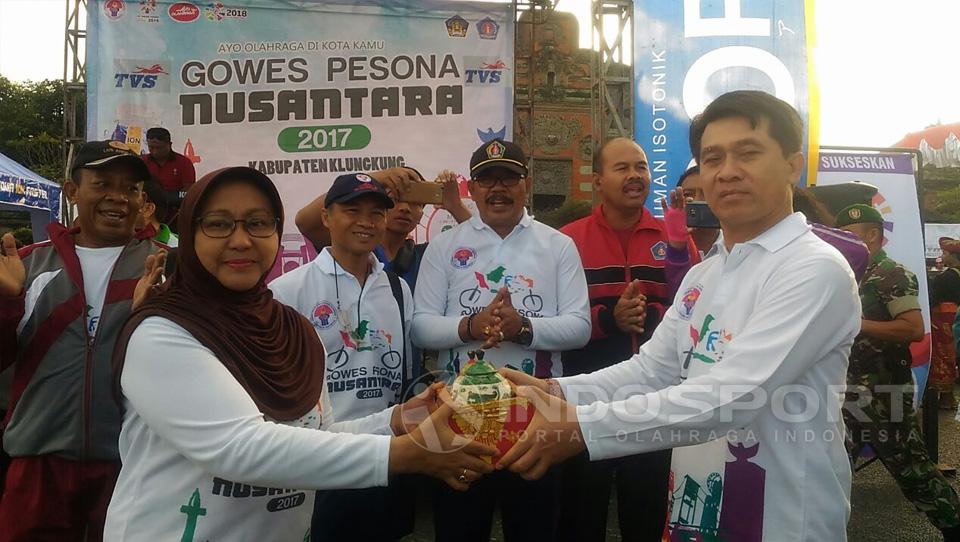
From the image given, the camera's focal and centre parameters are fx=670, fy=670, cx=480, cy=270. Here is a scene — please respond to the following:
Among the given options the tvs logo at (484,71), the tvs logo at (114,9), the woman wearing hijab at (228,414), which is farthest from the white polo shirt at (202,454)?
the tvs logo at (114,9)

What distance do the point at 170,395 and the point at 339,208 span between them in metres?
1.40

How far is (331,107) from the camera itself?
20.9 feet

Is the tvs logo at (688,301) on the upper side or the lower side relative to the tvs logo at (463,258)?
lower

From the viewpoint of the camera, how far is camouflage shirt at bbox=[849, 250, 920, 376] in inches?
155

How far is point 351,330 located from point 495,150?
1.12 meters

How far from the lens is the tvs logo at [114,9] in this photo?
6180mm

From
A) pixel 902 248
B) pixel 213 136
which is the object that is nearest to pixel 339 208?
pixel 213 136

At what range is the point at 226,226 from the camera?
171 cm

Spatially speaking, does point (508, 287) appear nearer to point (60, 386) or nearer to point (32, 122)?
point (60, 386)

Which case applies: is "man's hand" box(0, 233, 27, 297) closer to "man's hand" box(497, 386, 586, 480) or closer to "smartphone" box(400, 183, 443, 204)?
"smartphone" box(400, 183, 443, 204)

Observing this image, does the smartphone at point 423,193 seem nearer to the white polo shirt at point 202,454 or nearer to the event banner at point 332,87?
the white polo shirt at point 202,454

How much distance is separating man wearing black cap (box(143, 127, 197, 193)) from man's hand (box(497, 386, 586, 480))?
451 cm

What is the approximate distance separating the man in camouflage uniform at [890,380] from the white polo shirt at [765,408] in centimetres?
254

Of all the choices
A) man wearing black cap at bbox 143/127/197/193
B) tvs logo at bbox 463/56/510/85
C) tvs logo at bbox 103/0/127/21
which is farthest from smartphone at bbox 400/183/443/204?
tvs logo at bbox 103/0/127/21
